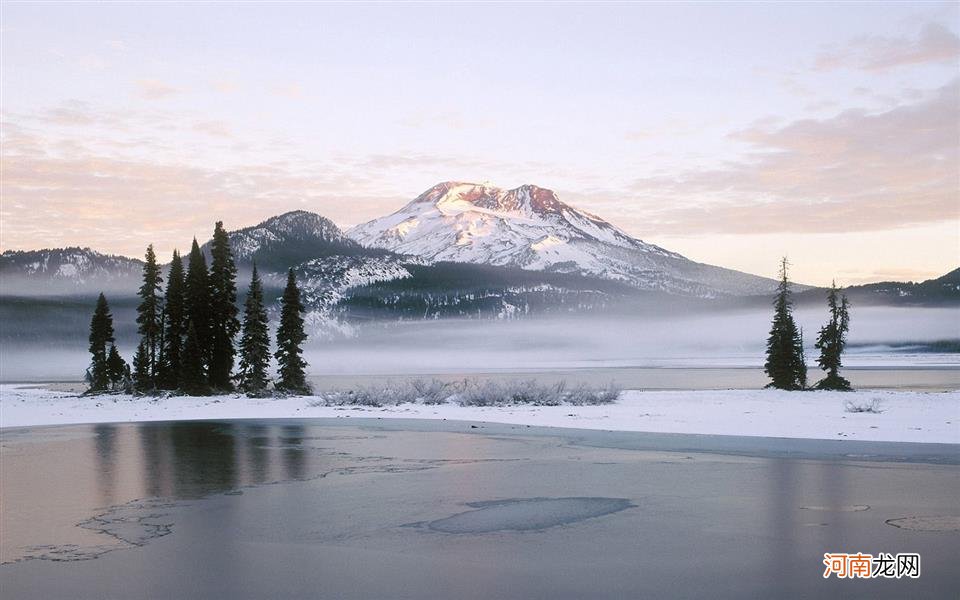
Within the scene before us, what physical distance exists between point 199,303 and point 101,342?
14.0 meters

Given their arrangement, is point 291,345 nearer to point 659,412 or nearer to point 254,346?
point 254,346

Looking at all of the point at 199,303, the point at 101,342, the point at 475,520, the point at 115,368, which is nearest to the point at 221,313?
the point at 199,303

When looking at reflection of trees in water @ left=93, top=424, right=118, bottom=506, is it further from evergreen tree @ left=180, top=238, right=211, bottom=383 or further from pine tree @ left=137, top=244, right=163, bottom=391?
pine tree @ left=137, top=244, right=163, bottom=391

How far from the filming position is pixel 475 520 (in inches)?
556

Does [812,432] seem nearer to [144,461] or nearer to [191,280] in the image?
[144,461]

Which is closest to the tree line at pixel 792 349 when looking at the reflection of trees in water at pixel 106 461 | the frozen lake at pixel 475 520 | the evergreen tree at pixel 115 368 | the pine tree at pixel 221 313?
the frozen lake at pixel 475 520

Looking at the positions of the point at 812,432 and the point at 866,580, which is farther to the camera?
the point at 812,432

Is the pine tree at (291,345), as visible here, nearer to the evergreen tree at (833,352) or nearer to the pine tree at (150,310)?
the pine tree at (150,310)

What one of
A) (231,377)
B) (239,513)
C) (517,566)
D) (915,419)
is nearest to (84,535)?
(239,513)

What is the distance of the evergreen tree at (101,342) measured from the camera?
68575mm

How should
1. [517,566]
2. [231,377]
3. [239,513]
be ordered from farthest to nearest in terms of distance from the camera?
[231,377], [239,513], [517,566]

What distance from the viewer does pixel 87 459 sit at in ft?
77.1

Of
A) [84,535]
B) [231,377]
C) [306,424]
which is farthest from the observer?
[231,377]

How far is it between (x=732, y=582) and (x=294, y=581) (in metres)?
5.16
